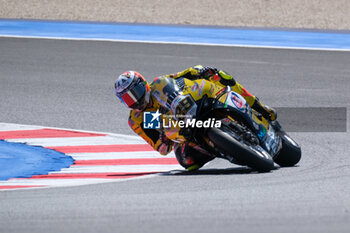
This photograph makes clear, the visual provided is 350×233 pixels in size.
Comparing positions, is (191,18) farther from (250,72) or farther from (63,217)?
(63,217)

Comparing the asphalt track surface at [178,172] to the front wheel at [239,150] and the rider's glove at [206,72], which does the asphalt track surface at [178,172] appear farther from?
the rider's glove at [206,72]

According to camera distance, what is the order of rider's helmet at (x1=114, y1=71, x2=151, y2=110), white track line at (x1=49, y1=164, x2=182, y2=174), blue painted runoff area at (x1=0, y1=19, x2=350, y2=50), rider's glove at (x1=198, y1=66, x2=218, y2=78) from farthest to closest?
blue painted runoff area at (x1=0, y1=19, x2=350, y2=50), white track line at (x1=49, y1=164, x2=182, y2=174), rider's glove at (x1=198, y1=66, x2=218, y2=78), rider's helmet at (x1=114, y1=71, x2=151, y2=110)

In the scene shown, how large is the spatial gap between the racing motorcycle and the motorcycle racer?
4.9 inches

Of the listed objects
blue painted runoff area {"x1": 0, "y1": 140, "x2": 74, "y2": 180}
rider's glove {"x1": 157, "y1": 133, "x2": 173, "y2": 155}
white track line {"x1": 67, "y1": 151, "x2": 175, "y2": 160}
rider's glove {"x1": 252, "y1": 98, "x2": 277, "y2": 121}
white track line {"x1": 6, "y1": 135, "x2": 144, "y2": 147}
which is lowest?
white track line {"x1": 6, "y1": 135, "x2": 144, "y2": 147}

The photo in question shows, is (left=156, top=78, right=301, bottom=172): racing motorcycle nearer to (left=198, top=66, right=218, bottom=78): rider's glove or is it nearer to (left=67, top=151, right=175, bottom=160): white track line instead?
(left=198, top=66, right=218, bottom=78): rider's glove

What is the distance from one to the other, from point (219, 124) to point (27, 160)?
2596mm

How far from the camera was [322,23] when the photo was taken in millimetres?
22734

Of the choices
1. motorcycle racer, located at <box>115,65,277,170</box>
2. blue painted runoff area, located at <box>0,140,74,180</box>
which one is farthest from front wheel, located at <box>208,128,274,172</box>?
blue painted runoff area, located at <box>0,140,74,180</box>

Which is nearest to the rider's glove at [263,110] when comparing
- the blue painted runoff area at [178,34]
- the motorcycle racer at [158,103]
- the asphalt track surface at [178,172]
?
the motorcycle racer at [158,103]

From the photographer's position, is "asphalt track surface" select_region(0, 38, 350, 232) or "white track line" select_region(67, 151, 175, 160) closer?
"asphalt track surface" select_region(0, 38, 350, 232)

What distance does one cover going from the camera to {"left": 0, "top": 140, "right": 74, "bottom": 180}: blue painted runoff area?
8.42 meters

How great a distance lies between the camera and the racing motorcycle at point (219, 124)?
7535 mm

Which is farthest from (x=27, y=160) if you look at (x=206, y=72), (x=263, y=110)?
(x=263, y=110)

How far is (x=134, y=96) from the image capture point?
25.3ft
